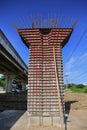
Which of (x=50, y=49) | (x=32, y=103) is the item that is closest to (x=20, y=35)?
(x=50, y=49)

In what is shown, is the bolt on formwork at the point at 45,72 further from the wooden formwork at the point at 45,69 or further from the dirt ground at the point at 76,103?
the dirt ground at the point at 76,103

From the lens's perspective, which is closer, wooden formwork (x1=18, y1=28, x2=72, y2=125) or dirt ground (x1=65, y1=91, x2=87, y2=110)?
wooden formwork (x1=18, y1=28, x2=72, y2=125)

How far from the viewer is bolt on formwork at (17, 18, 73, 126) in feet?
33.0

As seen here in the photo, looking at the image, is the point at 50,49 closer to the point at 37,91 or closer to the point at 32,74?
the point at 32,74

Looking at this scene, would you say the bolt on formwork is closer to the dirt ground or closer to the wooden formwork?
the wooden formwork

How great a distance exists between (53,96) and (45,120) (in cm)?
125

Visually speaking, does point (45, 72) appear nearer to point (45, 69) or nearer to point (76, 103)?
point (45, 69)

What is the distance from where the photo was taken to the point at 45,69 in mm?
10680

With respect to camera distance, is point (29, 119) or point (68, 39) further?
point (68, 39)

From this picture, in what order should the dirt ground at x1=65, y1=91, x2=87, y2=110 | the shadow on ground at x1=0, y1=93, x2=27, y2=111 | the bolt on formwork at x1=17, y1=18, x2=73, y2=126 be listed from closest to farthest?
the bolt on formwork at x1=17, y1=18, x2=73, y2=126
the dirt ground at x1=65, y1=91, x2=87, y2=110
the shadow on ground at x1=0, y1=93, x2=27, y2=111

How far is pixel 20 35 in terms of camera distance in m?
11.0

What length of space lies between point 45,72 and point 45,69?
0.16 metres

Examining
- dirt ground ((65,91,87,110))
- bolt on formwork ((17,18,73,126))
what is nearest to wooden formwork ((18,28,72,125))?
bolt on formwork ((17,18,73,126))

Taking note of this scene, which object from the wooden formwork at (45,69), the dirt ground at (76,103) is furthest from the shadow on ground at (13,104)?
the wooden formwork at (45,69)
